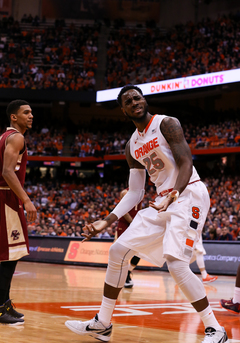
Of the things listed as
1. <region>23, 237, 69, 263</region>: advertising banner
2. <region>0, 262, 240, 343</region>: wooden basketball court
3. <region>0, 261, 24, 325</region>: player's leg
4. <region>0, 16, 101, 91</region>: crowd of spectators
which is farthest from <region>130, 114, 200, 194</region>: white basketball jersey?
<region>0, 16, 101, 91</region>: crowd of spectators

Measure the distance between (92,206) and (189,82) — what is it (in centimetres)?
853

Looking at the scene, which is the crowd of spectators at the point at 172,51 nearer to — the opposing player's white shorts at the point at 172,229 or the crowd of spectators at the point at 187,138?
the crowd of spectators at the point at 187,138

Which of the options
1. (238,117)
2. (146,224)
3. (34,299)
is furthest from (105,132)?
(146,224)

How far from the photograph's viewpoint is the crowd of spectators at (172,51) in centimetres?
2542

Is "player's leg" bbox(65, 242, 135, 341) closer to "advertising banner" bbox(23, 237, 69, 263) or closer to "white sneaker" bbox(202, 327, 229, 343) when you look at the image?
"white sneaker" bbox(202, 327, 229, 343)

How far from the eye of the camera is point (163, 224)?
3.88 meters

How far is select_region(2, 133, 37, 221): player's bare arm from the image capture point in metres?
4.43

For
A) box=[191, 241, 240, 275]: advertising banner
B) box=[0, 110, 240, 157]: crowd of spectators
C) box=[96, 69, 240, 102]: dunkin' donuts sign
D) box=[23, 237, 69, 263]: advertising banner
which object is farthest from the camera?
box=[0, 110, 240, 157]: crowd of spectators

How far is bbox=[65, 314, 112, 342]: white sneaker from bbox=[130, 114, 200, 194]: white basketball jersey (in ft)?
4.34

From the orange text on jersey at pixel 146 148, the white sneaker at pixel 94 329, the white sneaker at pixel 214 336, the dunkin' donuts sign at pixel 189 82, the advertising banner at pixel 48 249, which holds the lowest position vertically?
the advertising banner at pixel 48 249

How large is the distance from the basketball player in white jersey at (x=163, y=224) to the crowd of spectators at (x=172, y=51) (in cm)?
2082

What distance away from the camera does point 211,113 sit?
2861cm

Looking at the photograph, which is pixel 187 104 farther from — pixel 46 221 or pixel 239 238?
pixel 239 238

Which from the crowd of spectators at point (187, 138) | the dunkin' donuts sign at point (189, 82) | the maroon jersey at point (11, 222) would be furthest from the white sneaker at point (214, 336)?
the crowd of spectators at point (187, 138)
